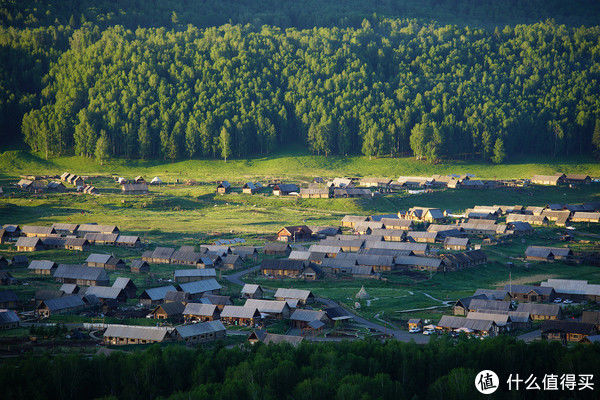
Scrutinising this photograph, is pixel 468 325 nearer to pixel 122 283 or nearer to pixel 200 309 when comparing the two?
pixel 200 309

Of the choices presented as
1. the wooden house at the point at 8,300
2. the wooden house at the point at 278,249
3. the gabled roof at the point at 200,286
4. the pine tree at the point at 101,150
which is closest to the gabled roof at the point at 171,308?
the gabled roof at the point at 200,286

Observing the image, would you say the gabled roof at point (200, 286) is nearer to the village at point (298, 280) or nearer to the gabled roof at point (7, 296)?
the village at point (298, 280)

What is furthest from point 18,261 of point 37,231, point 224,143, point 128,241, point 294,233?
point 224,143

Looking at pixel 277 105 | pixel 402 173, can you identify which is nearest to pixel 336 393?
pixel 402 173

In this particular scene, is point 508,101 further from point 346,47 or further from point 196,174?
point 196,174

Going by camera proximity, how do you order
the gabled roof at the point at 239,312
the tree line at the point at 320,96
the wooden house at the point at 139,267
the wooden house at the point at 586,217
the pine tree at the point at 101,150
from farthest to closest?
the tree line at the point at 320,96 → the pine tree at the point at 101,150 → the wooden house at the point at 586,217 → the wooden house at the point at 139,267 → the gabled roof at the point at 239,312
